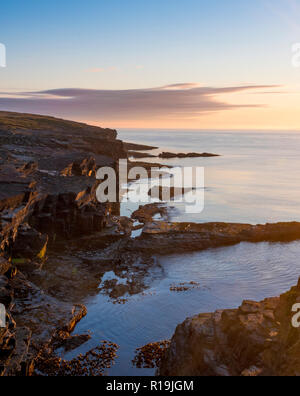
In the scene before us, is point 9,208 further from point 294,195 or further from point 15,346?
point 294,195

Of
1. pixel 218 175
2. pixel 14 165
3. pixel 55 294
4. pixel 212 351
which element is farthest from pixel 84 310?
pixel 218 175

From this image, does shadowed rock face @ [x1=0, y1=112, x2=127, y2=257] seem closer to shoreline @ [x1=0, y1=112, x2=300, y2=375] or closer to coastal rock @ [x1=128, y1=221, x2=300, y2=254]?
shoreline @ [x1=0, y1=112, x2=300, y2=375]

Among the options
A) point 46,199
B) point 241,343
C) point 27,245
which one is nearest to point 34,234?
point 27,245

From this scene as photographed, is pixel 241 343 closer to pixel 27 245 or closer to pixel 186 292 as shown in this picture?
pixel 186 292

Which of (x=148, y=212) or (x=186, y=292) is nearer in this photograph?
(x=186, y=292)

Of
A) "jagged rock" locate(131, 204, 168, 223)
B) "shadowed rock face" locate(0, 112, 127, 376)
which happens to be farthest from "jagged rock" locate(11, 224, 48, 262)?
"jagged rock" locate(131, 204, 168, 223)

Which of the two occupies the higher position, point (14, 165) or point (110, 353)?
point (14, 165)

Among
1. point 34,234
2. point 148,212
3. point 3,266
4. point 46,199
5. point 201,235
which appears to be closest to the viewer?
point 3,266

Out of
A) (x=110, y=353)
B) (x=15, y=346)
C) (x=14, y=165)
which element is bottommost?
(x=110, y=353)

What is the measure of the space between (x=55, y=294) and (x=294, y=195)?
73.7 m

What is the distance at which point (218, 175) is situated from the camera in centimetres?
11938

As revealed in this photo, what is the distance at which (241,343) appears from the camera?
16.1m

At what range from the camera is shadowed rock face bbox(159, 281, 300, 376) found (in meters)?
14.7

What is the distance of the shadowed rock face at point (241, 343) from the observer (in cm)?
1466
